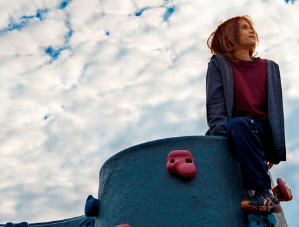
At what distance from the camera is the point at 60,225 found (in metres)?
6.07

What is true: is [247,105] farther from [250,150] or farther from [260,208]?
[260,208]

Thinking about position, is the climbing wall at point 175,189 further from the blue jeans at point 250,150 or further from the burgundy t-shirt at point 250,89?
the burgundy t-shirt at point 250,89

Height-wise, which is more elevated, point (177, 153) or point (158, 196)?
point (177, 153)

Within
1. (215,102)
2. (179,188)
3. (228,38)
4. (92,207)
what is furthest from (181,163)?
(228,38)

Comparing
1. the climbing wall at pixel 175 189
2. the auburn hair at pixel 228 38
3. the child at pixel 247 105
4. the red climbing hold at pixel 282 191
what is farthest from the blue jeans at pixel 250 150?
the auburn hair at pixel 228 38

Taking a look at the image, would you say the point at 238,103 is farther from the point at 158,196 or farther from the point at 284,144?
the point at 158,196

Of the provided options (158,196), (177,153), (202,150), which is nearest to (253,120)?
(202,150)

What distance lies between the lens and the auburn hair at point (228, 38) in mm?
3441

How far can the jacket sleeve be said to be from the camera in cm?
304

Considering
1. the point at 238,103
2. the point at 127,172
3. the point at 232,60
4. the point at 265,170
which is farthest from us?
the point at 232,60

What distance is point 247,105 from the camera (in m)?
3.10

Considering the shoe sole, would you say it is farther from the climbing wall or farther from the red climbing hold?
the red climbing hold

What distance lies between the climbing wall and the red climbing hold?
153mm

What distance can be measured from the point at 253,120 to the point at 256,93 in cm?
37
